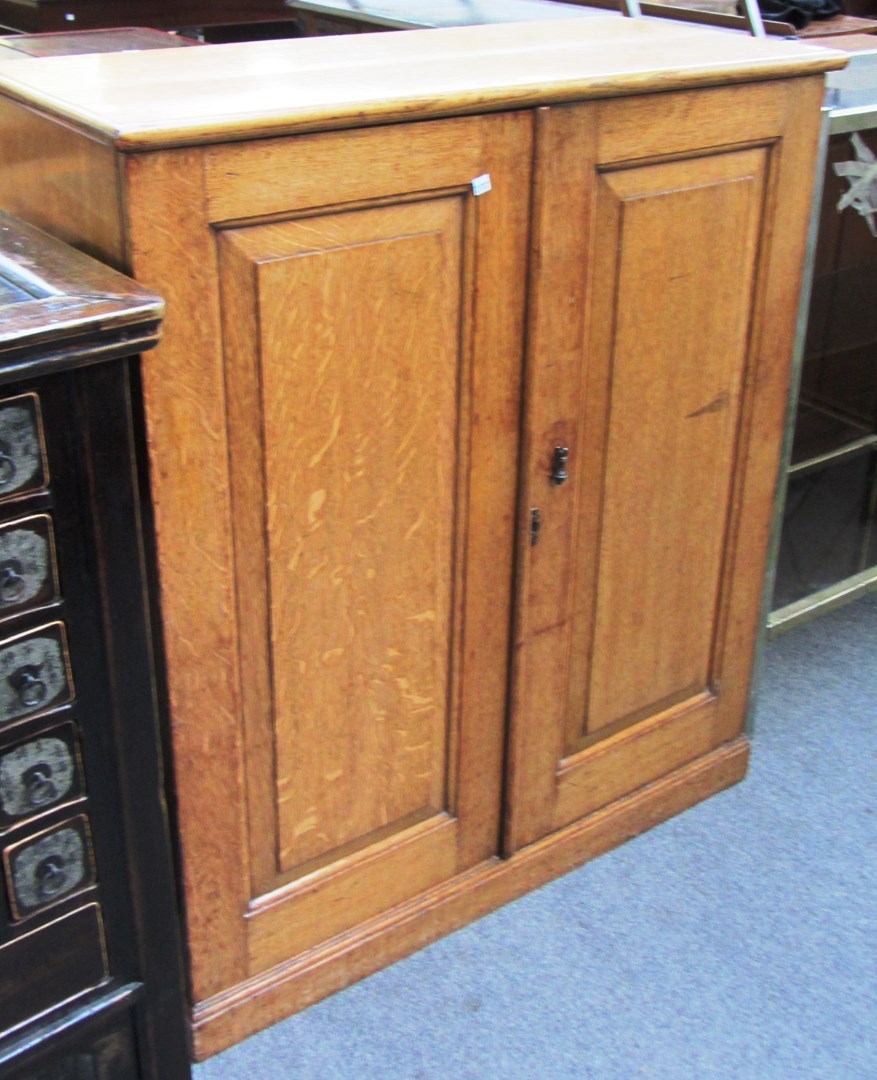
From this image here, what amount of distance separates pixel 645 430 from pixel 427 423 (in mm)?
384

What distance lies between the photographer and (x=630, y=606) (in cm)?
193

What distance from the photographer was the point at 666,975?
186 centimetres

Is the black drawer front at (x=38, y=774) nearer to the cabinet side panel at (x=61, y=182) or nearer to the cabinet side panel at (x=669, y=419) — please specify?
the cabinet side panel at (x=61, y=182)

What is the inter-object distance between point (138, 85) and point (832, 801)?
5.27ft

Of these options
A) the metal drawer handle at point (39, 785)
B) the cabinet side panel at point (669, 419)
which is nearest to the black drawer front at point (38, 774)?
the metal drawer handle at point (39, 785)

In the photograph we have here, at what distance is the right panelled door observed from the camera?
1.62 m

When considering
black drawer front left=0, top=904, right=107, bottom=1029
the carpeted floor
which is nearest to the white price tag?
black drawer front left=0, top=904, right=107, bottom=1029

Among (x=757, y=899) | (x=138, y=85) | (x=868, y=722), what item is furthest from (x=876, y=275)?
(x=138, y=85)

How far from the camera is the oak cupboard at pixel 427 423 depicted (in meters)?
1.36

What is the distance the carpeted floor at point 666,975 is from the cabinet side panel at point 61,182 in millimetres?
1088

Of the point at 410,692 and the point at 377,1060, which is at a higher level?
the point at 410,692

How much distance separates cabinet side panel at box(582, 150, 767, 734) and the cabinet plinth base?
0.18 metres

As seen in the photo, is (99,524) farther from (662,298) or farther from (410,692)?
(662,298)

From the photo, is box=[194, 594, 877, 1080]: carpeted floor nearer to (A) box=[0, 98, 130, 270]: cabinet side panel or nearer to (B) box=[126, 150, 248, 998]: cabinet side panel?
(B) box=[126, 150, 248, 998]: cabinet side panel
